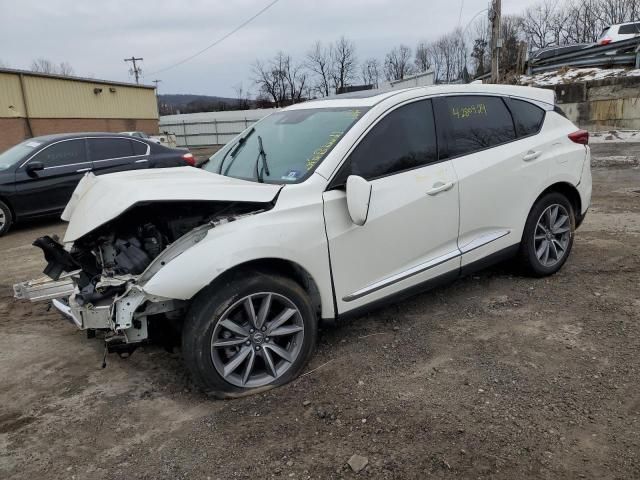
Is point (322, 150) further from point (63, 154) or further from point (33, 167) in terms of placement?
point (63, 154)

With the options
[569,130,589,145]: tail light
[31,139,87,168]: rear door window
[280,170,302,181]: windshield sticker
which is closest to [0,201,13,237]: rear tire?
[31,139,87,168]: rear door window

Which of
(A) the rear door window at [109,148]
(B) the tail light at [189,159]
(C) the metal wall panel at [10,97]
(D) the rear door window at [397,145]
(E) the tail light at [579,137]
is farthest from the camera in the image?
(C) the metal wall panel at [10,97]

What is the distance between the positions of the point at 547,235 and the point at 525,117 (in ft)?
3.56

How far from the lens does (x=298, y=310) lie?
3.15 m

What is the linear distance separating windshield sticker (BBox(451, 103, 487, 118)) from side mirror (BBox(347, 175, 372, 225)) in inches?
51.8

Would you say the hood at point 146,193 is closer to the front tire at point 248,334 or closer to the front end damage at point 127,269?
the front end damage at point 127,269

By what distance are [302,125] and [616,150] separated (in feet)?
43.8

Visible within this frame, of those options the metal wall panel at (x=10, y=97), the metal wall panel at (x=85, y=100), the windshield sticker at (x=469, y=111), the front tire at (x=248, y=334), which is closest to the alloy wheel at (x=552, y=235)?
the windshield sticker at (x=469, y=111)

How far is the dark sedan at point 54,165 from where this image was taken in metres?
8.05

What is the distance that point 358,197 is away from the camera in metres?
3.11

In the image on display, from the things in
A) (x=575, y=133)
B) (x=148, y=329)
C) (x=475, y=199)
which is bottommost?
(x=148, y=329)

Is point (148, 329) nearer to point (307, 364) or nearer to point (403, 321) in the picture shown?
point (307, 364)

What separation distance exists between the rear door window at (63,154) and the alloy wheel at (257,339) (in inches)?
270

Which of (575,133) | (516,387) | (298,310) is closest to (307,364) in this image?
(298,310)
